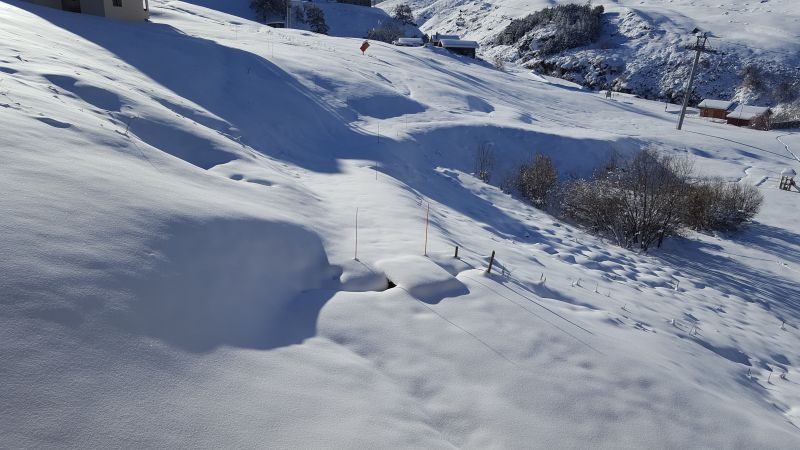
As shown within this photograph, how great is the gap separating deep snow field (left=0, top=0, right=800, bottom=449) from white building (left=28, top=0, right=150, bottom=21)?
6.93 metres

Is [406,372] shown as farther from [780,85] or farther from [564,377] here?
[780,85]

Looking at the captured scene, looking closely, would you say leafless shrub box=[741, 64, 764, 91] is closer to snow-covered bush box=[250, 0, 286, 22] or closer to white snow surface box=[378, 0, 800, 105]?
white snow surface box=[378, 0, 800, 105]

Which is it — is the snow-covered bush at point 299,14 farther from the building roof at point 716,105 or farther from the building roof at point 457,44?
the building roof at point 716,105

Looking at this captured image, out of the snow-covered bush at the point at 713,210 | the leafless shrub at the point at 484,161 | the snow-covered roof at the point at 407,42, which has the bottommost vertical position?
the snow-covered bush at the point at 713,210

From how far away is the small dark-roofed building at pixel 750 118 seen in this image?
42.5 m

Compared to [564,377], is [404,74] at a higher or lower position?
higher

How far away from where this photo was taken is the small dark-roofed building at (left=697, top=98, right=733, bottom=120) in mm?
46756

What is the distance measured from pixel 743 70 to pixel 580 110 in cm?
4033

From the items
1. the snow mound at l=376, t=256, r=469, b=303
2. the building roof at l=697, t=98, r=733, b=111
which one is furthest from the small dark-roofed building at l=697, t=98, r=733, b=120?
the snow mound at l=376, t=256, r=469, b=303

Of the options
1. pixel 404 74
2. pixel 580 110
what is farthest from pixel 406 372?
pixel 580 110

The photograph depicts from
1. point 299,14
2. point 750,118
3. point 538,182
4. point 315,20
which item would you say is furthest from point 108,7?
point 750,118

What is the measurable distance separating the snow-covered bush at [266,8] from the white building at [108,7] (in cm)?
3322

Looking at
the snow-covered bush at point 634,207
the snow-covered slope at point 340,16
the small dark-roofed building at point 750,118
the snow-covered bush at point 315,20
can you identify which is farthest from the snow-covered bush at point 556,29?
the snow-covered bush at point 634,207

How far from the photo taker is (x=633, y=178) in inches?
577
